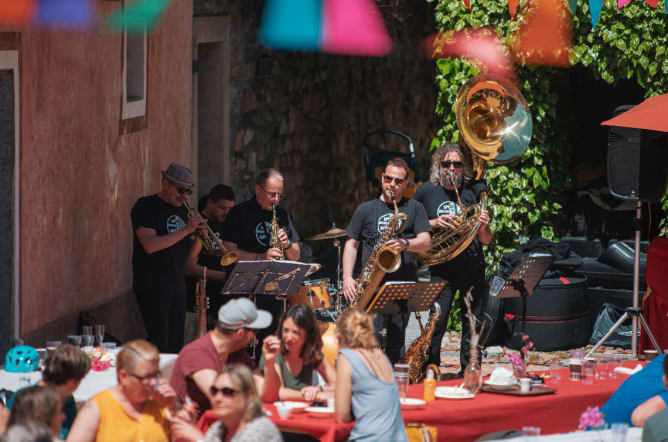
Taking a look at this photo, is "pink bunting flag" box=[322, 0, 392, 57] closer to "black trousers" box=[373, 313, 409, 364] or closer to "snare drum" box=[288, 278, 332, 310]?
"snare drum" box=[288, 278, 332, 310]

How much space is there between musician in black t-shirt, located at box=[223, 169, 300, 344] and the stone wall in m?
3.73

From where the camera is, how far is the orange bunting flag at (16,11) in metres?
6.88

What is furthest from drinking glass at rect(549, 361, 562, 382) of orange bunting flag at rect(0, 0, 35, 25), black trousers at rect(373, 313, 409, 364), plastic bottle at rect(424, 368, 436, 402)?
orange bunting flag at rect(0, 0, 35, 25)

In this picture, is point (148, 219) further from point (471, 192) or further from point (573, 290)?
point (573, 290)

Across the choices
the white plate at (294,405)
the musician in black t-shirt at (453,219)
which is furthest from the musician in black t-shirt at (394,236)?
the white plate at (294,405)

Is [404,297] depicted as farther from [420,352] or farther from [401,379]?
[401,379]

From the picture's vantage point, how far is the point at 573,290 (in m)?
10.6

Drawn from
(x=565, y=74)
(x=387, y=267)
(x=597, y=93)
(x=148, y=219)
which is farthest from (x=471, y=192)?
(x=597, y=93)

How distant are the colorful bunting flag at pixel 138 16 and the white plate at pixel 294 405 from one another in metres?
4.06

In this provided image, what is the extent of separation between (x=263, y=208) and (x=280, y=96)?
15.4ft

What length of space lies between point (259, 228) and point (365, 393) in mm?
2907

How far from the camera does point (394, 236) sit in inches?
323

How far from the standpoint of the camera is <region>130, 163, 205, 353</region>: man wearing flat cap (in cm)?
806

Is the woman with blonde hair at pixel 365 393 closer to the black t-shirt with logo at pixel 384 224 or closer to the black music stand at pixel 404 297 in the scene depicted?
the black music stand at pixel 404 297
